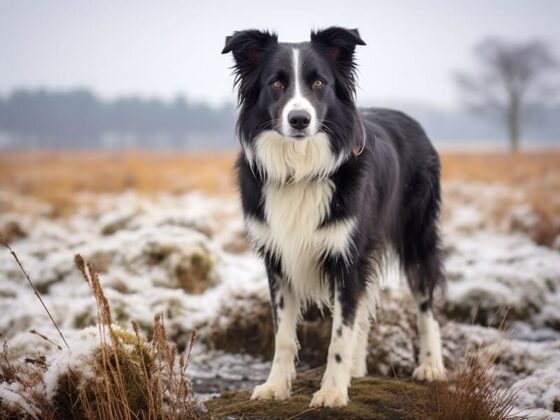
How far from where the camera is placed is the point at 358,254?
4.11 m

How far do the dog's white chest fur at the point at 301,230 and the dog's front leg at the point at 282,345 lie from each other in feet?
0.41

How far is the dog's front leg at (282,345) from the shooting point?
3998 mm

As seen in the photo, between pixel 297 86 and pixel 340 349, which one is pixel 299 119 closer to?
pixel 297 86

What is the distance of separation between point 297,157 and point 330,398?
164 centimetres

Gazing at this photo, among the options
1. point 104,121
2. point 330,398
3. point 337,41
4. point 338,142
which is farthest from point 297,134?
point 104,121

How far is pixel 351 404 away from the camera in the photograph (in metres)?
3.79

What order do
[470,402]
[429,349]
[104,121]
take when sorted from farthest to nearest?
1. [104,121]
2. [429,349]
3. [470,402]

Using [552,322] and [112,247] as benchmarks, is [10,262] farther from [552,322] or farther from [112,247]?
[552,322]

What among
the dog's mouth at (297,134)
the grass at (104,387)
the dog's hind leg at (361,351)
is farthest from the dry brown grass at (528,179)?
the grass at (104,387)

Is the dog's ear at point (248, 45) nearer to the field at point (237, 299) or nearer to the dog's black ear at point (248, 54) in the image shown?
the dog's black ear at point (248, 54)

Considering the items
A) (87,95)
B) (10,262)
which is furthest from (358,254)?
(87,95)

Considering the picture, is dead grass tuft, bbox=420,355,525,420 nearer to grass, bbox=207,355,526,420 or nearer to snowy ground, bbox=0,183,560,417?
grass, bbox=207,355,526,420

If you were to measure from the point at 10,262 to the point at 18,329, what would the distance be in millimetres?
2692

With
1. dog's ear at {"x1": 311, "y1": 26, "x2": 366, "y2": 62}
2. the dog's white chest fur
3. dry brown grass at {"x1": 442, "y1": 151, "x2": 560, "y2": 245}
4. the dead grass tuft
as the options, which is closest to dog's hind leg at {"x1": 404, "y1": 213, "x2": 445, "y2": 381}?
the dog's white chest fur
